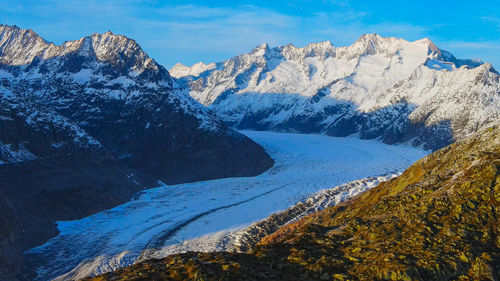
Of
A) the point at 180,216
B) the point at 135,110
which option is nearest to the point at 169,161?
the point at 135,110

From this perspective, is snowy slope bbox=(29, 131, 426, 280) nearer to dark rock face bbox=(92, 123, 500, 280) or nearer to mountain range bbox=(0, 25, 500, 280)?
mountain range bbox=(0, 25, 500, 280)

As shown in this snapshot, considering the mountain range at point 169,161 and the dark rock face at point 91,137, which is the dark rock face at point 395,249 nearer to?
the mountain range at point 169,161

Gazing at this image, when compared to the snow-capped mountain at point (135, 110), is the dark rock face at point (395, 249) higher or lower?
lower

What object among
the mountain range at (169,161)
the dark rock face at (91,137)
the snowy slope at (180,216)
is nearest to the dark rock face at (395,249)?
the mountain range at (169,161)

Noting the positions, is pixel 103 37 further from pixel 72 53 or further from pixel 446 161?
pixel 446 161

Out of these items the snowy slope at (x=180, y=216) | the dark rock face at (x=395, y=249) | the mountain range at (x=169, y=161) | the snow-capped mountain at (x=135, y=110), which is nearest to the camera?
the dark rock face at (x=395, y=249)

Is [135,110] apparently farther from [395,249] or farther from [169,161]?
[395,249]
